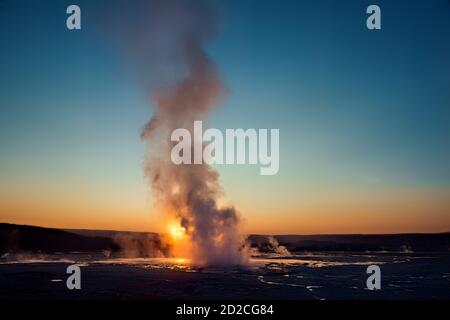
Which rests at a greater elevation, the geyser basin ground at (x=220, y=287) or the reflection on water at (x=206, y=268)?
the geyser basin ground at (x=220, y=287)

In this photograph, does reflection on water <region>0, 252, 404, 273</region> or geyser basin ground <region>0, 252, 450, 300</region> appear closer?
geyser basin ground <region>0, 252, 450, 300</region>

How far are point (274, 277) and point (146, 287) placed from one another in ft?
35.1

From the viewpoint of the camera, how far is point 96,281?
3016 centimetres

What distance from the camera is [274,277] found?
33.3 meters

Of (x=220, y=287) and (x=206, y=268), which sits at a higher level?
(x=220, y=287)

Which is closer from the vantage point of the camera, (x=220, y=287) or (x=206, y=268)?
(x=220, y=287)

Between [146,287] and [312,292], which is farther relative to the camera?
[146,287]

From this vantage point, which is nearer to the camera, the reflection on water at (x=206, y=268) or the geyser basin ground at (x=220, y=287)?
the geyser basin ground at (x=220, y=287)

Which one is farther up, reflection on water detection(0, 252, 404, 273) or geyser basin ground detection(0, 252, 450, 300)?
geyser basin ground detection(0, 252, 450, 300)

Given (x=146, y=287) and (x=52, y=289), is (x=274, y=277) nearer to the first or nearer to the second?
(x=146, y=287)
